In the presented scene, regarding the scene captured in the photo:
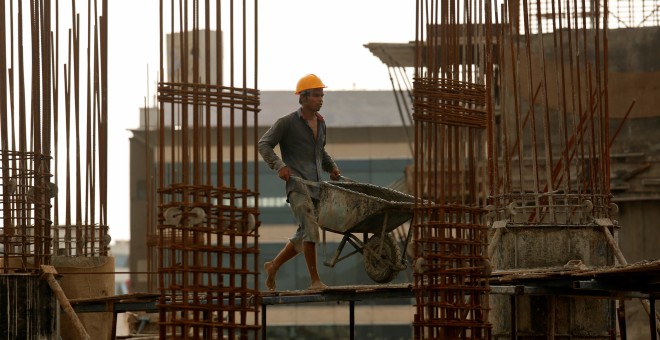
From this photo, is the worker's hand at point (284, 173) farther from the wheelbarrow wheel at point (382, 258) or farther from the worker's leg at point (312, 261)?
the wheelbarrow wheel at point (382, 258)

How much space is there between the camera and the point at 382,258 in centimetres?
1642

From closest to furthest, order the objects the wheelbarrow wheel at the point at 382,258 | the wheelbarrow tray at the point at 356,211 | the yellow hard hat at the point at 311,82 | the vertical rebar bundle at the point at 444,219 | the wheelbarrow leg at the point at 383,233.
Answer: the vertical rebar bundle at the point at 444,219 < the wheelbarrow tray at the point at 356,211 < the wheelbarrow leg at the point at 383,233 < the yellow hard hat at the point at 311,82 < the wheelbarrow wheel at the point at 382,258

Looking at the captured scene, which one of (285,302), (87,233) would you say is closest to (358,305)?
(87,233)

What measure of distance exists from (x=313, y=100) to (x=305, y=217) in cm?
125

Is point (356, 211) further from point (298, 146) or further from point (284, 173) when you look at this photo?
point (298, 146)

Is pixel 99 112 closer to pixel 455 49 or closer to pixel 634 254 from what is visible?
pixel 455 49

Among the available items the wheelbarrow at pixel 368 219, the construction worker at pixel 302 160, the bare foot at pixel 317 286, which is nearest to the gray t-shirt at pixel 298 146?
the construction worker at pixel 302 160

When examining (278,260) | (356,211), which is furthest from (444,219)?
(278,260)

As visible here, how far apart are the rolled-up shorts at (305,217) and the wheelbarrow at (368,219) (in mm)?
102

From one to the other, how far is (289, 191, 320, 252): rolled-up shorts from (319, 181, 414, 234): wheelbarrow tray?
100 mm

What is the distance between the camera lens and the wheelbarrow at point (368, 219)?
15.7 metres

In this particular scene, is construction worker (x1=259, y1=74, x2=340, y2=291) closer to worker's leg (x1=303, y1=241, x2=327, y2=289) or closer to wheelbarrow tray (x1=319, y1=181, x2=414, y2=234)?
worker's leg (x1=303, y1=241, x2=327, y2=289)

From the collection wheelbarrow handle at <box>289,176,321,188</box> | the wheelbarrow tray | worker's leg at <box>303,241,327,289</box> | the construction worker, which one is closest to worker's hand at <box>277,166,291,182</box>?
the construction worker

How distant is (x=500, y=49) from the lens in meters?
19.8
